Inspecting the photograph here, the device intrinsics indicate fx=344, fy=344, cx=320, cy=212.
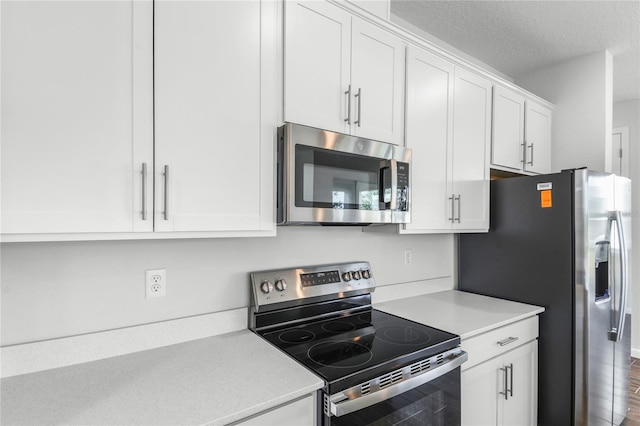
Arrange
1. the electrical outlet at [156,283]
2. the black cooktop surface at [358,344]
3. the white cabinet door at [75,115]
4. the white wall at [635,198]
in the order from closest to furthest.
Result: the white cabinet door at [75,115] → the black cooktop surface at [358,344] → the electrical outlet at [156,283] → the white wall at [635,198]

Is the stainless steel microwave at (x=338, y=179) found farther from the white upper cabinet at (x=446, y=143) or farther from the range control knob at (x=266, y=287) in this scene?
the range control knob at (x=266, y=287)

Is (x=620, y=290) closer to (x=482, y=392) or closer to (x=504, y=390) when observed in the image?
(x=504, y=390)

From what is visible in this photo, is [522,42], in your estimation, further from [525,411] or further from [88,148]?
[88,148]

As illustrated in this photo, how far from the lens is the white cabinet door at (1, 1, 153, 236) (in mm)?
895

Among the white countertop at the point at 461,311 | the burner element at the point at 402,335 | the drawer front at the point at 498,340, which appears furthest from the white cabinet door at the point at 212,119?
the drawer front at the point at 498,340

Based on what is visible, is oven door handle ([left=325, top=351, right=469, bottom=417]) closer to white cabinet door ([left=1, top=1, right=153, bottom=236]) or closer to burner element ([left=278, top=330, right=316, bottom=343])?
burner element ([left=278, top=330, right=316, bottom=343])

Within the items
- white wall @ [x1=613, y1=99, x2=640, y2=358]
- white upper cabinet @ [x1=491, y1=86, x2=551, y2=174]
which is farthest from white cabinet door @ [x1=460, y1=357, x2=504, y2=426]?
white wall @ [x1=613, y1=99, x2=640, y2=358]

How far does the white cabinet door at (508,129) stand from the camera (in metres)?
2.28

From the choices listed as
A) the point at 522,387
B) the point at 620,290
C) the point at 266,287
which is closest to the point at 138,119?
the point at 266,287

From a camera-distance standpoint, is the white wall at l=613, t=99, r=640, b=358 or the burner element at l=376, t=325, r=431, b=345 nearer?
the burner element at l=376, t=325, r=431, b=345

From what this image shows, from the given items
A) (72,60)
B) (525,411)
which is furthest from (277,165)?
(525,411)

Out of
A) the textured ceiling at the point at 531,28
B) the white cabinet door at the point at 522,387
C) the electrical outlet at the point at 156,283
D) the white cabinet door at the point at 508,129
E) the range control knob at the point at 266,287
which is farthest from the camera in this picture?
the white cabinet door at the point at 508,129

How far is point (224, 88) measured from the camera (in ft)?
4.04

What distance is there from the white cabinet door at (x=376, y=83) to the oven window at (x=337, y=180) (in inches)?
6.7
